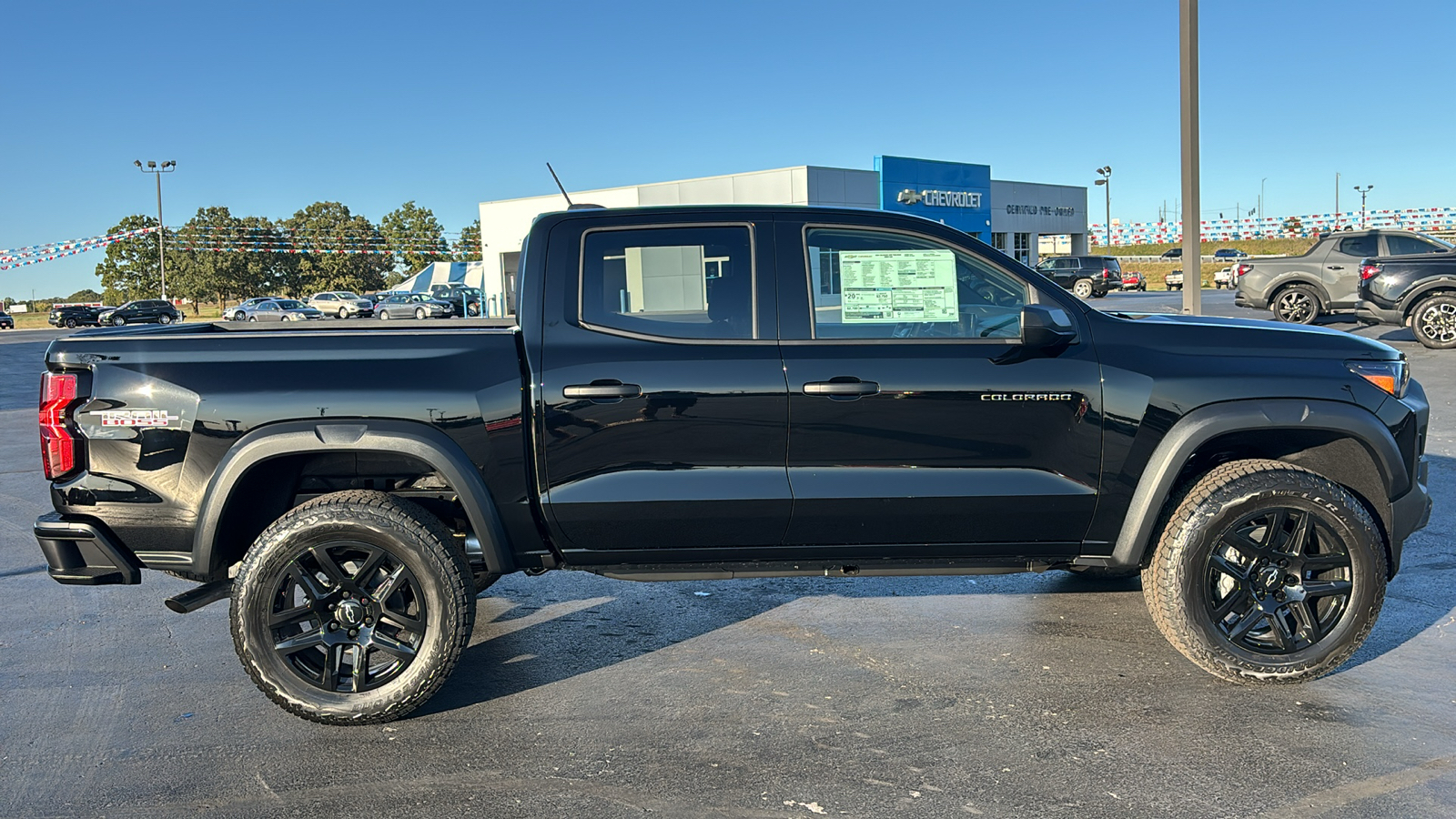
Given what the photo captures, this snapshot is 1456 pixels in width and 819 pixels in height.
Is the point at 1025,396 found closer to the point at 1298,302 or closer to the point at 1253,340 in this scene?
the point at 1253,340

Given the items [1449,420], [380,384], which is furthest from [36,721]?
[1449,420]

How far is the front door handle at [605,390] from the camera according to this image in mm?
4043

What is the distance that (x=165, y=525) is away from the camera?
404cm

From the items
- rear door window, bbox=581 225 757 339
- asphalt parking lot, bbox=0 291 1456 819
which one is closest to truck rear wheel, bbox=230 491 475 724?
asphalt parking lot, bbox=0 291 1456 819

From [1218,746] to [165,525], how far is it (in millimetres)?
3739

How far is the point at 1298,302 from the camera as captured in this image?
2045 cm

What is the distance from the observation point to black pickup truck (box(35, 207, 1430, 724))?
13.2ft

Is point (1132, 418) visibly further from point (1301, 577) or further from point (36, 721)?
point (36, 721)

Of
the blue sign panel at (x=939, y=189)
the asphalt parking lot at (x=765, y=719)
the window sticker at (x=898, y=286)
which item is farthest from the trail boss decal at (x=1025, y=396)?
the blue sign panel at (x=939, y=189)

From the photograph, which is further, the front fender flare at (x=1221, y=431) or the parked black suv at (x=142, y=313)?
the parked black suv at (x=142, y=313)

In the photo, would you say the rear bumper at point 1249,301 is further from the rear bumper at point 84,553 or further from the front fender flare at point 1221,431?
the rear bumper at point 84,553

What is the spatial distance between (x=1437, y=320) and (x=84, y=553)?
18.4 meters

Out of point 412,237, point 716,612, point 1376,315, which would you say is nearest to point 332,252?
point 412,237

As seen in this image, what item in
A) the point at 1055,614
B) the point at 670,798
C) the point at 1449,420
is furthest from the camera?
the point at 1449,420
